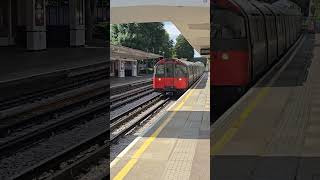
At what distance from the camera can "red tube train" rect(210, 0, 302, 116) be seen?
5.85 feet

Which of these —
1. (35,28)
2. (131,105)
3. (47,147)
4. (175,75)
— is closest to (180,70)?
(175,75)

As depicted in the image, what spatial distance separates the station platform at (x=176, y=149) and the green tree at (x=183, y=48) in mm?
115

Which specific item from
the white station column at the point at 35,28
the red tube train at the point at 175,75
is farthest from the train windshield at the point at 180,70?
the white station column at the point at 35,28

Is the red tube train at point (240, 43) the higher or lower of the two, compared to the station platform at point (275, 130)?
higher

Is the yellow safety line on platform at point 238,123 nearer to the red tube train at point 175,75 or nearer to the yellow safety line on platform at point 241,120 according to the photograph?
the yellow safety line on platform at point 241,120

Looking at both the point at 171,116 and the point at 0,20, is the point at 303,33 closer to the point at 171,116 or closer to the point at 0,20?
the point at 171,116

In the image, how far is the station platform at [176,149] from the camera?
66.2 inches

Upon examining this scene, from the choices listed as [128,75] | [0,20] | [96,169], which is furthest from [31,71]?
[128,75]

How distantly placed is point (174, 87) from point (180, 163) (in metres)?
0.33

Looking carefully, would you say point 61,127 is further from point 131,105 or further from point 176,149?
point 176,149

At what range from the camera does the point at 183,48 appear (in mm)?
1760

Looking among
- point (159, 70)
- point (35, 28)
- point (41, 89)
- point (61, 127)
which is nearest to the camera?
point (159, 70)

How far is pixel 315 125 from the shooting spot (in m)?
1.86

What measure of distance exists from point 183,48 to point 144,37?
154 mm
